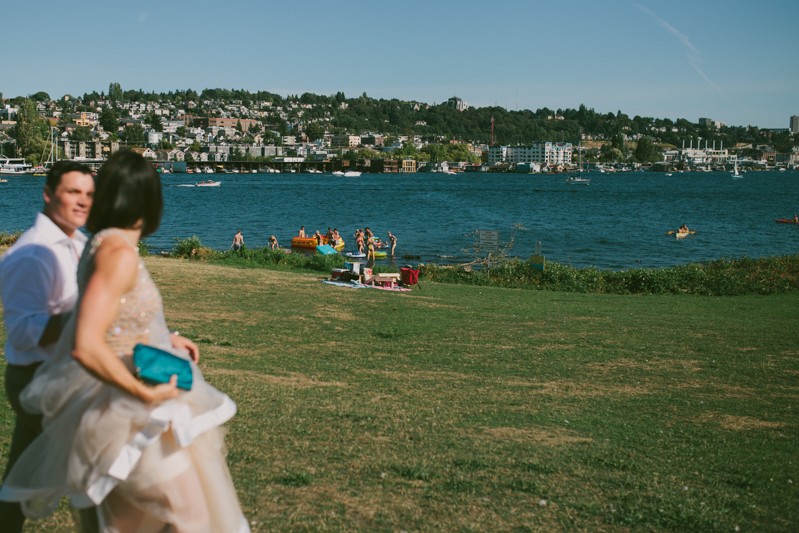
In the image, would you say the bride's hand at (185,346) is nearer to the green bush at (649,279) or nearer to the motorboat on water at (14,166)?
the green bush at (649,279)

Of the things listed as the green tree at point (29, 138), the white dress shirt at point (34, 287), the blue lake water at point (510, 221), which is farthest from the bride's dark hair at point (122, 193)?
the green tree at point (29, 138)

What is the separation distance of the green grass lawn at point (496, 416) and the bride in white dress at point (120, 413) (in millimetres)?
1650

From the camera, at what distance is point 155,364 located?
10.6ft

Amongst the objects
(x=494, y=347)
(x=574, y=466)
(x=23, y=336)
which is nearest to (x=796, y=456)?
(x=574, y=466)

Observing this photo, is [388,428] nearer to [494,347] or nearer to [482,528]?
[482,528]

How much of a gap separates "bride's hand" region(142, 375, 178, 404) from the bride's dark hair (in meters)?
0.68

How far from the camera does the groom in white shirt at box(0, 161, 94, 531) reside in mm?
3623

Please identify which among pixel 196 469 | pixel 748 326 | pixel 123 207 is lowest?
pixel 748 326

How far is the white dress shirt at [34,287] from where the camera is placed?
362 cm

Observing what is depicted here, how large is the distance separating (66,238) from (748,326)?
15.7 m

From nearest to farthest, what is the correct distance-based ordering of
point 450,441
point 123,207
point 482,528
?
point 123,207, point 482,528, point 450,441

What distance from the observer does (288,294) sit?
18.3 m

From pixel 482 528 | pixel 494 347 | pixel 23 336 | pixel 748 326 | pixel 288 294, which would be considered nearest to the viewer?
pixel 23 336

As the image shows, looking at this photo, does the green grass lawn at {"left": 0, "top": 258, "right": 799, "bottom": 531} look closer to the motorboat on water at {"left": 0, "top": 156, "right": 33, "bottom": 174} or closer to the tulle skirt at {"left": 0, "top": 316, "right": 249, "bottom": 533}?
the tulle skirt at {"left": 0, "top": 316, "right": 249, "bottom": 533}
